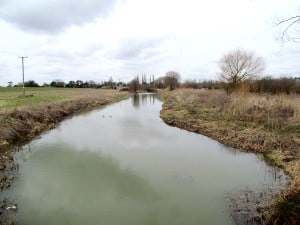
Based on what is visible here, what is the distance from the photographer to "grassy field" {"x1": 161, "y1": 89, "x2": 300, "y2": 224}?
18.8 feet

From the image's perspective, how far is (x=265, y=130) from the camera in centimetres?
1330

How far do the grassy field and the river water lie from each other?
2.33ft

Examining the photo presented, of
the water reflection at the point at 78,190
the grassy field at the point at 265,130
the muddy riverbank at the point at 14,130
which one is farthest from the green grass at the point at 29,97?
the grassy field at the point at 265,130

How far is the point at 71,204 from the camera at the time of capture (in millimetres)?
6750

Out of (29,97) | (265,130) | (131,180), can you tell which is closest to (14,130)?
(131,180)

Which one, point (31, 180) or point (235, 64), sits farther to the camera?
point (235, 64)

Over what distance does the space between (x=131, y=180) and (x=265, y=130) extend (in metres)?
7.72

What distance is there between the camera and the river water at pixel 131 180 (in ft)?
20.5

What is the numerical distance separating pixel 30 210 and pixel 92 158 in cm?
427

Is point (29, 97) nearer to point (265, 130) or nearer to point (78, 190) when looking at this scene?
point (265, 130)

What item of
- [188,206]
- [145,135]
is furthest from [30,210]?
[145,135]

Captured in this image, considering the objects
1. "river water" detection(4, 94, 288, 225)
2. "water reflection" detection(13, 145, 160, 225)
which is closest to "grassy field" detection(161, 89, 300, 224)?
"river water" detection(4, 94, 288, 225)

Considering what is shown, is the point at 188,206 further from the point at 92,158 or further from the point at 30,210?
the point at 92,158

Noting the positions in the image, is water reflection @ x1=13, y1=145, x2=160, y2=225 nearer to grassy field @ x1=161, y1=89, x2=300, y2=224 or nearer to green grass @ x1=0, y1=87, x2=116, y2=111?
grassy field @ x1=161, y1=89, x2=300, y2=224
